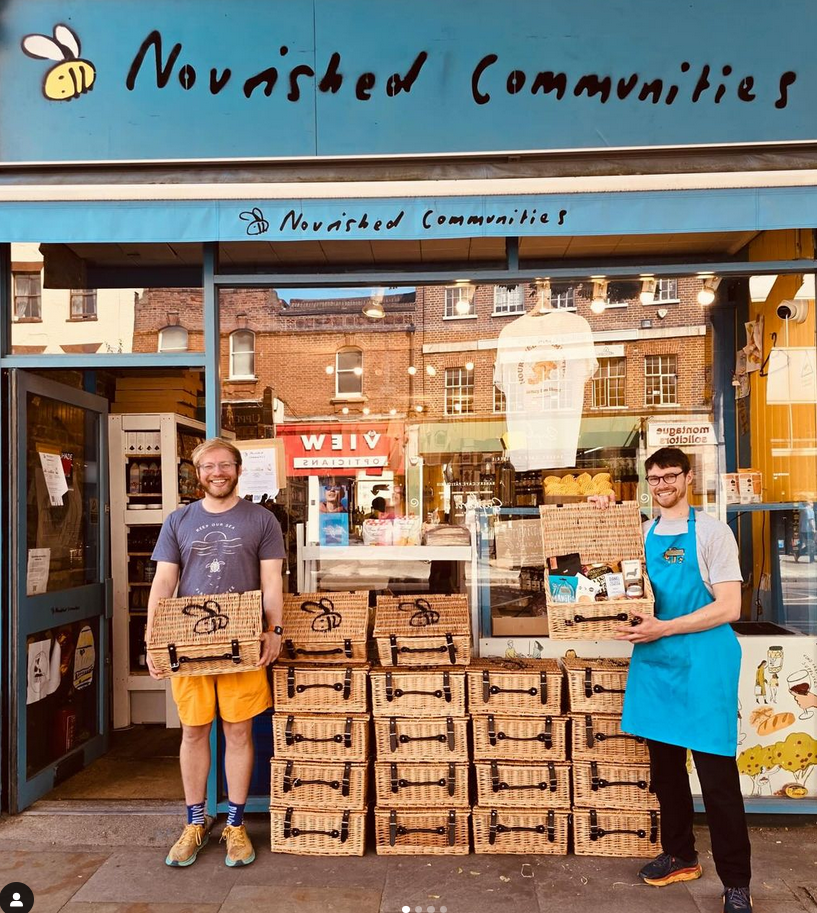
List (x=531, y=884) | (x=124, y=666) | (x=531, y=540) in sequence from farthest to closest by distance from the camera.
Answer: (x=124, y=666) < (x=531, y=540) < (x=531, y=884)

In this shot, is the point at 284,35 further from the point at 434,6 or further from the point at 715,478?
the point at 715,478

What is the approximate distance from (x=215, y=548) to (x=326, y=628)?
2.53ft

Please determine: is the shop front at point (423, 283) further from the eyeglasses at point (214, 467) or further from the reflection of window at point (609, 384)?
the eyeglasses at point (214, 467)

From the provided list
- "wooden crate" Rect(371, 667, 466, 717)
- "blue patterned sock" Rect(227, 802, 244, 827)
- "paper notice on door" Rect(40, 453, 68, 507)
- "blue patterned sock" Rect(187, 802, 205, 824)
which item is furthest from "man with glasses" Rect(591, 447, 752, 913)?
"paper notice on door" Rect(40, 453, 68, 507)

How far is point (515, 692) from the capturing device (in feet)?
12.8

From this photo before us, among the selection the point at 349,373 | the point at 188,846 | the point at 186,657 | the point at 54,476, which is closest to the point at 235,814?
the point at 188,846

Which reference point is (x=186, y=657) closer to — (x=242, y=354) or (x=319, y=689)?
(x=319, y=689)

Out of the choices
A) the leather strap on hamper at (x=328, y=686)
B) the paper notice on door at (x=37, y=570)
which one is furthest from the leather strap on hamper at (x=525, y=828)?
the paper notice on door at (x=37, y=570)

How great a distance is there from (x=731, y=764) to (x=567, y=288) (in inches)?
109

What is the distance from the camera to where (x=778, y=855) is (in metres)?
3.82

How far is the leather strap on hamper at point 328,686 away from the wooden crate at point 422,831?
2.00 feet

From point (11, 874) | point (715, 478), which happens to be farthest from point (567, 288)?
point (11, 874)

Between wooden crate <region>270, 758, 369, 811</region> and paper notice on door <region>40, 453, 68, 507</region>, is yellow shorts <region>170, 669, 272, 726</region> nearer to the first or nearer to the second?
wooden crate <region>270, 758, 369, 811</region>

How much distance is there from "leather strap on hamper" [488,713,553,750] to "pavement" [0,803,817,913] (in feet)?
1.81
